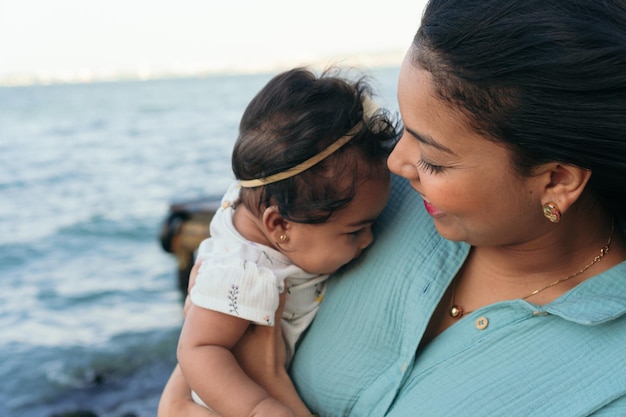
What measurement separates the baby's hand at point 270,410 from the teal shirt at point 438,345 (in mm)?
134

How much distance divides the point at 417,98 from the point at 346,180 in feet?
1.45

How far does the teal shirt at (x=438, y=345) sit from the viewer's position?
1.60 metres

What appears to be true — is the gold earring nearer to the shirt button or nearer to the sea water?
the shirt button

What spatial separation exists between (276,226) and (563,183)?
807 millimetres

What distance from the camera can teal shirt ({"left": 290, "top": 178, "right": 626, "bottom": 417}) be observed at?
5.24 feet

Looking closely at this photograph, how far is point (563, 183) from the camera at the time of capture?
164 cm

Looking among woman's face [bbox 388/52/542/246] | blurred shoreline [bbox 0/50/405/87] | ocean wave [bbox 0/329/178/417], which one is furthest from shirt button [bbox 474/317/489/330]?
blurred shoreline [bbox 0/50/405/87]

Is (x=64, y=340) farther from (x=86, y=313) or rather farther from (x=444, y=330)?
(x=444, y=330)

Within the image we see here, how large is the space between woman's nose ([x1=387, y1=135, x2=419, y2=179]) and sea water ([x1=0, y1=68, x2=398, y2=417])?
19.1 inches

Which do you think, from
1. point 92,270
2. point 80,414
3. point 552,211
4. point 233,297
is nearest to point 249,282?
point 233,297

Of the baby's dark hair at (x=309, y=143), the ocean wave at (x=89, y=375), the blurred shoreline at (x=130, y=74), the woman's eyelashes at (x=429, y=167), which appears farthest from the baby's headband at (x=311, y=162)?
the blurred shoreline at (x=130, y=74)

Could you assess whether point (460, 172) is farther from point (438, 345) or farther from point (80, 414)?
point (80, 414)

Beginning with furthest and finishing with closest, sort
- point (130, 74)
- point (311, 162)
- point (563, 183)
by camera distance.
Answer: point (130, 74), point (311, 162), point (563, 183)

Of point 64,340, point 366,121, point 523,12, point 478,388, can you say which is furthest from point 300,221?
point 64,340
